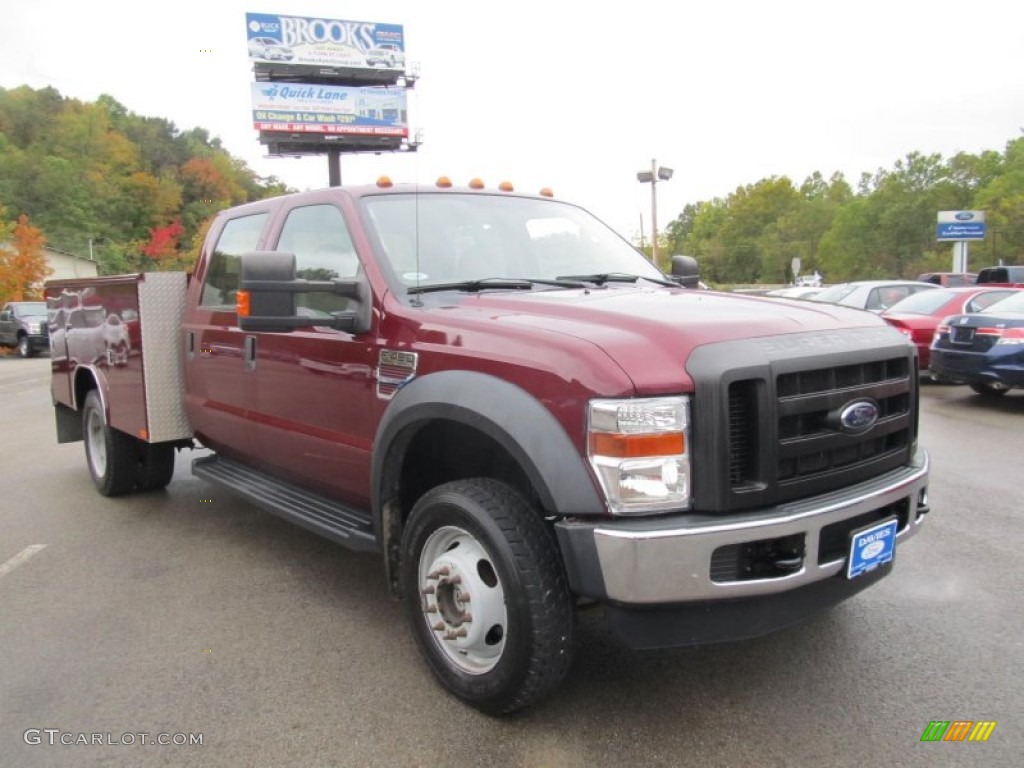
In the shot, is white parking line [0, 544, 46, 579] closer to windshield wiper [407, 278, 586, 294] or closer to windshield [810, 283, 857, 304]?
windshield wiper [407, 278, 586, 294]

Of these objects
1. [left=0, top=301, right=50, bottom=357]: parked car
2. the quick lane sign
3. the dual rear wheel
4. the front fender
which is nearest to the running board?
the front fender

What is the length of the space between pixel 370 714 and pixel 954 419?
812cm

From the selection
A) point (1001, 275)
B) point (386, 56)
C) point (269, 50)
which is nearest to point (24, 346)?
point (1001, 275)

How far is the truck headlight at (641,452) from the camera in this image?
2.46m

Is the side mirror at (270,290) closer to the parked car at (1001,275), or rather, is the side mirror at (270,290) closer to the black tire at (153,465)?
the black tire at (153,465)

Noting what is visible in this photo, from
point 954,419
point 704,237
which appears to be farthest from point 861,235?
point 954,419

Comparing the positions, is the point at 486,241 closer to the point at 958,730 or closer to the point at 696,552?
the point at 696,552

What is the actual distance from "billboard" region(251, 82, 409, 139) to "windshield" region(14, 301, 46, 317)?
28.9 meters

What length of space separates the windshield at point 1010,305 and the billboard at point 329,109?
48.5 meters

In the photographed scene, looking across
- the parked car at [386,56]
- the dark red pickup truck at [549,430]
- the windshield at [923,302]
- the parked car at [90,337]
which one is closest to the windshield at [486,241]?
the dark red pickup truck at [549,430]

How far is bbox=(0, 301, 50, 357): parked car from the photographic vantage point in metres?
24.0

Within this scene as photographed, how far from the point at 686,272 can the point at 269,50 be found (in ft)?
179

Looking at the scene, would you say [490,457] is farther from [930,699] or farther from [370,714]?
[930,699]

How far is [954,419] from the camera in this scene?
29.4ft
